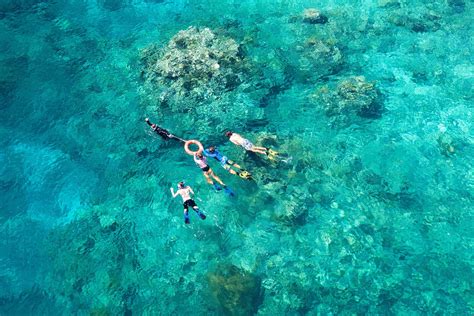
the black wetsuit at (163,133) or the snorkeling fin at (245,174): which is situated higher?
the black wetsuit at (163,133)

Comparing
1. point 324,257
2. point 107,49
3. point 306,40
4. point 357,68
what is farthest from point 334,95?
→ point 107,49

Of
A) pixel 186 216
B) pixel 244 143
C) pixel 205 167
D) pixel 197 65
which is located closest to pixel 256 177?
pixel 244 143

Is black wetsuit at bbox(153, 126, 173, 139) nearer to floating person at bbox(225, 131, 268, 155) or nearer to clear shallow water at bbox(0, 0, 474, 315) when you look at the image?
clear shallow water at bbox(0, 0, 474, 315)

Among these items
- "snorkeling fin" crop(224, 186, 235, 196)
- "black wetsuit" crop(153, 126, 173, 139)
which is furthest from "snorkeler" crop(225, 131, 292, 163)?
"black wetsuit" crop(153, 126, 173, 139)

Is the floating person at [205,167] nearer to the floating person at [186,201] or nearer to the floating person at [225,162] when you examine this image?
the floating person at [225,162]

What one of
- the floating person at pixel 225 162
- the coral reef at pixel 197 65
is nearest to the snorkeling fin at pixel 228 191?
the floating person at pixel 225 162

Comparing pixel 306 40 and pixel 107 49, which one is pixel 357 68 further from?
pixel 107 49
